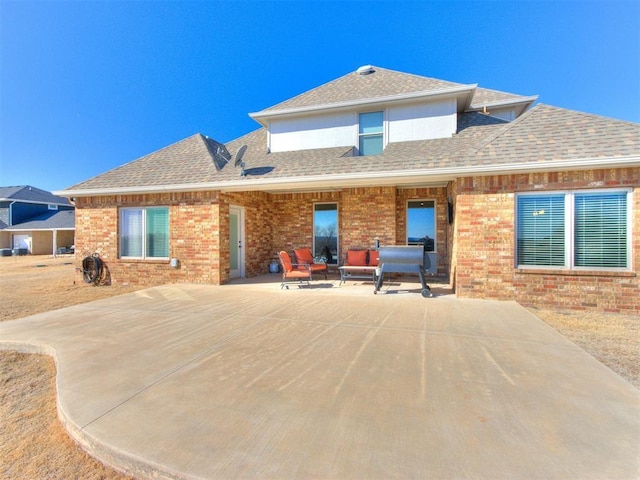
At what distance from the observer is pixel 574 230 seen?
599 centimetres

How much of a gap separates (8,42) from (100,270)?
656 cm

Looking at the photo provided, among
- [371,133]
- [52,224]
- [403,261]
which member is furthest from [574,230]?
[52,224]

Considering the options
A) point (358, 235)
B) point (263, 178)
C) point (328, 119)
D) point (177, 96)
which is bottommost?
point (358, 235)

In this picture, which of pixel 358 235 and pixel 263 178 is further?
pixel 358 235

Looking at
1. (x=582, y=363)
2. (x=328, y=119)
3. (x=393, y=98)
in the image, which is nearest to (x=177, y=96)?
(x=328, y=119)

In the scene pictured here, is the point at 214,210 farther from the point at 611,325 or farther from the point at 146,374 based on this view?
the point at 611,325

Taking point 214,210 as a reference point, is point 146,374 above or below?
below

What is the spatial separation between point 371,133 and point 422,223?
3.48 m

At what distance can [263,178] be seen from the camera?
8.18 metres

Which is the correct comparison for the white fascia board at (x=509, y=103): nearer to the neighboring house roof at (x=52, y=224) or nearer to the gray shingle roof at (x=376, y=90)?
the gray shingle roof at (x=376, y=90)

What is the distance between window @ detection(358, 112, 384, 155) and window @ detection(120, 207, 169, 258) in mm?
6647

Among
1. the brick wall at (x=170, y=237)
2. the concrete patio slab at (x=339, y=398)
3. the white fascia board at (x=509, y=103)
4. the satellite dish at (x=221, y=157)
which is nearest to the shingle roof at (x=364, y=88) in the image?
the white fascia board at (x=509, y=103)

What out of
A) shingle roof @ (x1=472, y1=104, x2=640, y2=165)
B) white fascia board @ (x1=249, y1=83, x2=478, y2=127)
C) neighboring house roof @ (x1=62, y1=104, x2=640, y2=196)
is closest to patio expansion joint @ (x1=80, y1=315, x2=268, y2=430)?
neighboring house roof @ (x1=62, y1=104, x2=640, y2=196)

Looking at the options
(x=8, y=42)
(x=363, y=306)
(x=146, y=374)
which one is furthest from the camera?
(x=8, y=42)
